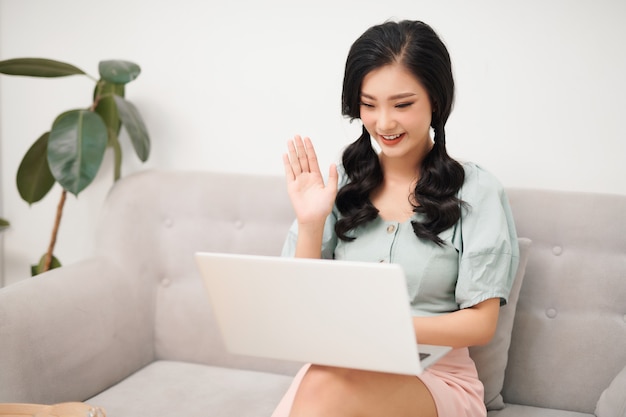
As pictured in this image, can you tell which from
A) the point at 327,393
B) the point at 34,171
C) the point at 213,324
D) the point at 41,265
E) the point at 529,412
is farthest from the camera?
the point at 41,265

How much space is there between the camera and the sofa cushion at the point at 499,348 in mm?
1822

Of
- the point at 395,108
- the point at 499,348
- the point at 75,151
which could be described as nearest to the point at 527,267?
the point at 499,348

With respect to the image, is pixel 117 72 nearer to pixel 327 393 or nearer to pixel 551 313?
pixel 327 393

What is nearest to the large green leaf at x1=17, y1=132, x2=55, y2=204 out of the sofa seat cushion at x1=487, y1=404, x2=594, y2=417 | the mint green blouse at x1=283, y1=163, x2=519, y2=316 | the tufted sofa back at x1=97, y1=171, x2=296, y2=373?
the tufted sofa back at x1=97, y1=171, x2=296, y2=373

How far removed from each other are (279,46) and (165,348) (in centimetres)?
96

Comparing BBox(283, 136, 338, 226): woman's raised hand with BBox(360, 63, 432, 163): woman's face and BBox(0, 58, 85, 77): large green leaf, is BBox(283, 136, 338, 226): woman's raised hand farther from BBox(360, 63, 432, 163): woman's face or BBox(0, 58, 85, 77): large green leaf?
BBox(0, 58, 85, 77): large green leaf

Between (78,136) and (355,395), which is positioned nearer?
(355,395)

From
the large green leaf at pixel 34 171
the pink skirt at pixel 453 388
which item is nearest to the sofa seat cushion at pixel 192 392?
the pink skirt at pixel 453 388

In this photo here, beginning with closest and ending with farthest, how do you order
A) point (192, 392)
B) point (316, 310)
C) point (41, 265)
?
1. point (316, 310)
2. point (192, 392)
3. point (41, 265)

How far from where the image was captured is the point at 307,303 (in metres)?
1.27

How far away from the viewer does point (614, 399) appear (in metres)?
1.66

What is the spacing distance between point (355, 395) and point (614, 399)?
0.62 metres

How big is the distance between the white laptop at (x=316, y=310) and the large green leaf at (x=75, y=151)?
94 centimetres

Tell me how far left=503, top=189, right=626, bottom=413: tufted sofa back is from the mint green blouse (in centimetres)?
22
